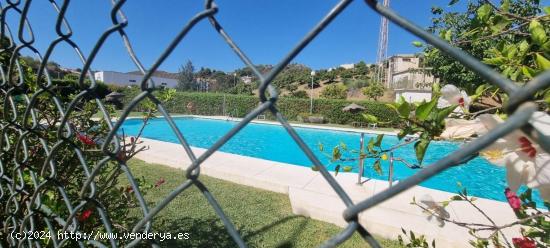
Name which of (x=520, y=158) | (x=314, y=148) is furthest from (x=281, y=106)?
(x=520, y=158)

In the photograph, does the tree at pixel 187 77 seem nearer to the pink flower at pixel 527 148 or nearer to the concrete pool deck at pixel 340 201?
the concrete pool deck at pixel 340 201

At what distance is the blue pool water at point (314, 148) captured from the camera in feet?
25.1

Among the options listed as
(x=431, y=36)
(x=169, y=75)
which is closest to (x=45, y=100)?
(x=431, y=36)

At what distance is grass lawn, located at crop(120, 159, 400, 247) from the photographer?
3262 mm

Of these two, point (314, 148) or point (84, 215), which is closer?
point (84, 215)

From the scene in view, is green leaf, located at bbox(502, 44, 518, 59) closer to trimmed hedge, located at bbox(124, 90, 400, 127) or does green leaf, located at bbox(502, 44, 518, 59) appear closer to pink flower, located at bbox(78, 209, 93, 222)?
pink flower, located at bbox(78, 209, 93, 222)

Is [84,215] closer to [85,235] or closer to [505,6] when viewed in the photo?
[85,235]

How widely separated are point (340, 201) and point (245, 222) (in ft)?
4.27

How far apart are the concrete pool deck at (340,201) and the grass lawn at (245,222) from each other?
0.16 meters

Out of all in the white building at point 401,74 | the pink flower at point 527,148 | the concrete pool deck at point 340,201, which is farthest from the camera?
the white building at point 401,74

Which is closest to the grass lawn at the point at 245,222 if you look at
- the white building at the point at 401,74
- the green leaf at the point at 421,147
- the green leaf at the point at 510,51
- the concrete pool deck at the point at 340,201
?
the concrete pool deck at the point at 340,201

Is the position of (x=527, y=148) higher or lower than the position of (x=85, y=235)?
higher

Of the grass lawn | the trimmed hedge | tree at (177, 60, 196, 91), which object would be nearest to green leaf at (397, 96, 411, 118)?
the grass lawn

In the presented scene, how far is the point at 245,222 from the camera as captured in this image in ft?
12.3
